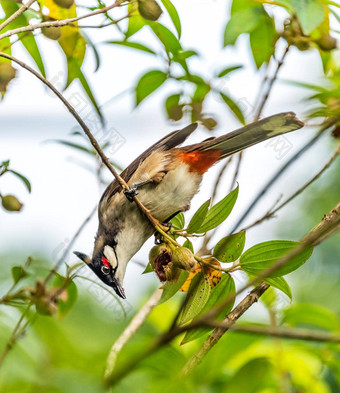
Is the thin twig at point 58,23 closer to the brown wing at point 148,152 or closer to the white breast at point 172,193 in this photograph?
the brown wing at point 148,152

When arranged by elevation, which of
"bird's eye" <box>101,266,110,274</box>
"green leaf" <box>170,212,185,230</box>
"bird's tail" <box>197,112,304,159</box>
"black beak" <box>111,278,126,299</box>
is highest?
"bird's tail" <box>197,112,304,159</box>

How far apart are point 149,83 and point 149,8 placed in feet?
1.32

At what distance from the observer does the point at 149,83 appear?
2.11m

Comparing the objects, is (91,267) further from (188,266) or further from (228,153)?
(188,266)

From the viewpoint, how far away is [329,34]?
1.99m

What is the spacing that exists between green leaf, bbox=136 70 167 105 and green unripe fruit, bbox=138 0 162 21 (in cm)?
36

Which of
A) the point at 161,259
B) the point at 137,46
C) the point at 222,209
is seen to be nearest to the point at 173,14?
the point at 137,46

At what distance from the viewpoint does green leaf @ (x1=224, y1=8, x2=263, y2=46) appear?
1.71 m

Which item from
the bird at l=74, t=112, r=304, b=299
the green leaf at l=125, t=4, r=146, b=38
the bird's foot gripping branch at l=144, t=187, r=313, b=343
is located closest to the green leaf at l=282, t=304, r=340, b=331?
the bird's foot gripping branch at l=144, t=187, r=313, b=343

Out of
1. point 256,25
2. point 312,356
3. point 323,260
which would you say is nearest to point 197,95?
point 256,25

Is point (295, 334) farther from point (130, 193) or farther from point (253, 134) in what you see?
point (253, 134)

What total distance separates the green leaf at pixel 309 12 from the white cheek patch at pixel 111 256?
1838 millimetres

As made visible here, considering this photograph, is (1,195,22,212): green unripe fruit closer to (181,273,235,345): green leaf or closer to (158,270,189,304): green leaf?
(158,270,189,304): green leaf

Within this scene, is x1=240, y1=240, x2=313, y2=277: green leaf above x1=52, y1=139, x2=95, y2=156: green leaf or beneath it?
beneath
